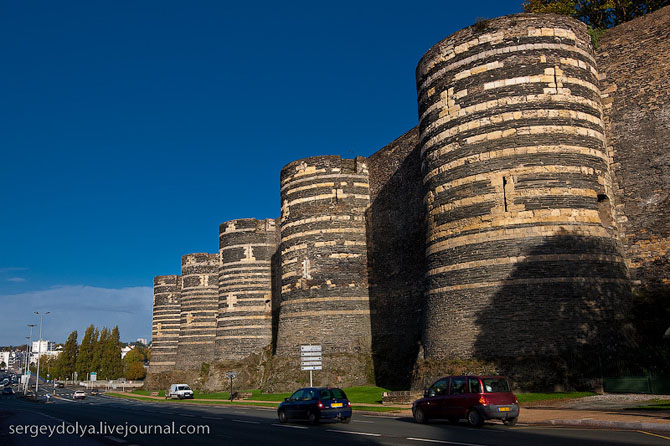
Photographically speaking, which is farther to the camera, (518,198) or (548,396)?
(518,198)

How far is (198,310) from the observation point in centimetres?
5391

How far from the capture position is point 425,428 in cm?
1451

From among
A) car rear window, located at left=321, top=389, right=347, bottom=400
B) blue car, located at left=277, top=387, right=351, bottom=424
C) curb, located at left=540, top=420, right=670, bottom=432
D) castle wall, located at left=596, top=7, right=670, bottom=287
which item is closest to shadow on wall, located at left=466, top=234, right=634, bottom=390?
castle wall, located at left=596, top=7, right=670, bottom=287

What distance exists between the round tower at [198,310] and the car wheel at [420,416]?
37934 millimetres

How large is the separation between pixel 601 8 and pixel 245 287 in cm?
3133

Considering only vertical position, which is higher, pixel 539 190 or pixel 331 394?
pixel 539 190

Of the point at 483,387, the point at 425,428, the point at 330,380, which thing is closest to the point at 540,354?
the point at 483,387

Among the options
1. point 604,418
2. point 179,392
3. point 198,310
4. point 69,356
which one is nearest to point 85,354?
point 69,356

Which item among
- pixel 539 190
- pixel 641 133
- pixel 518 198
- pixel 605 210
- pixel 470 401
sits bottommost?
pixel 470 401

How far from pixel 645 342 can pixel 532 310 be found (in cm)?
388

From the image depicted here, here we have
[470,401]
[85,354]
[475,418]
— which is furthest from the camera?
[85,354]

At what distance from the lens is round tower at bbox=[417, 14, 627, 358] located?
1919 cm

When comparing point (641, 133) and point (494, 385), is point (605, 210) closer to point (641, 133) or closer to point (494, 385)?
point (641, 133)

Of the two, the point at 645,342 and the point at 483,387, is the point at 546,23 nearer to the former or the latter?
the point at 645,342
